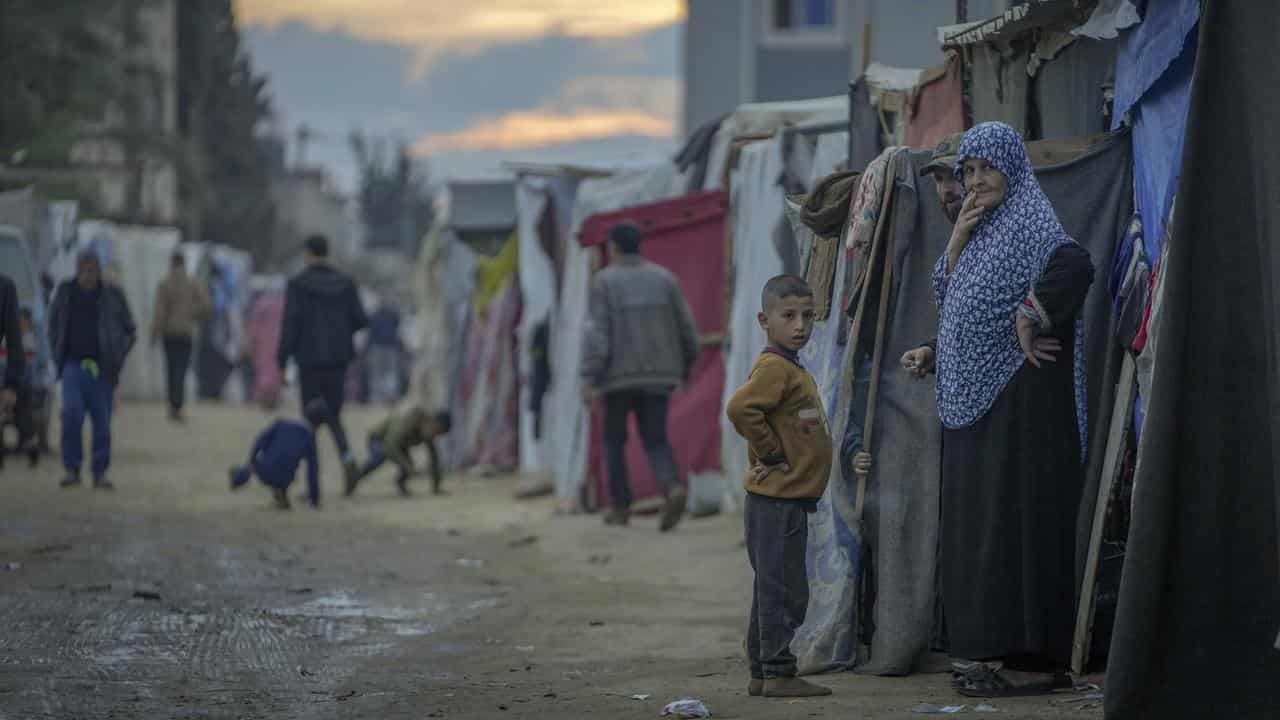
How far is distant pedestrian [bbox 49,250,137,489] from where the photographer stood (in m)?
14.2

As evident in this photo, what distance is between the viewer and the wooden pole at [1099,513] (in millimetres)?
6086

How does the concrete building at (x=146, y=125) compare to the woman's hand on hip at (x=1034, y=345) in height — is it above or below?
above

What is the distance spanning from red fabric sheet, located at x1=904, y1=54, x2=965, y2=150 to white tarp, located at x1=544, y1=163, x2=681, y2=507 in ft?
17.7

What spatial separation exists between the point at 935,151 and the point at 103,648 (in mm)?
3704

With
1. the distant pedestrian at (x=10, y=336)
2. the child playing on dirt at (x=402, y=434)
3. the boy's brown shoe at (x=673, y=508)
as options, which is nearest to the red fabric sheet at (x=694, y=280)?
the boy's brown shoe at (x=673, y=508)

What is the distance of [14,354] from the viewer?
12250 millimetres

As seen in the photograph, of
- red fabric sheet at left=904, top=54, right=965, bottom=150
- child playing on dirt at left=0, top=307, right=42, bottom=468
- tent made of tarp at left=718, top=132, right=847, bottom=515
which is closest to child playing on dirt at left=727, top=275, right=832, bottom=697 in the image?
red fabric sheet at left=904, top=54, right=965, bottom=150

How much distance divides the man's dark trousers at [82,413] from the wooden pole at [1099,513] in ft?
32.1

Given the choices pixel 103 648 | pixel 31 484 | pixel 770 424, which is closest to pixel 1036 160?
pixel 770 424

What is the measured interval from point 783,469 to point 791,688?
72cm

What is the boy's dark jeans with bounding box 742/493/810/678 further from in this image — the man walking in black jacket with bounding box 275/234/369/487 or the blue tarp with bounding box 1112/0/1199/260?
the man walking in black jacket with bounding box 275/234/369/487

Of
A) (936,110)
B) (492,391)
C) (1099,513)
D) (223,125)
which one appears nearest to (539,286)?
(492,391)

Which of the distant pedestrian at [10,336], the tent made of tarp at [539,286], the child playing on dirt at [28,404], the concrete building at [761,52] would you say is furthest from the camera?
the concrete building at [761,52]

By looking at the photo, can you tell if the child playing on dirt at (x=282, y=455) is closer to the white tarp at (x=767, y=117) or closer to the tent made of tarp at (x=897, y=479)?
the white tarp at (x=767, y=117)
